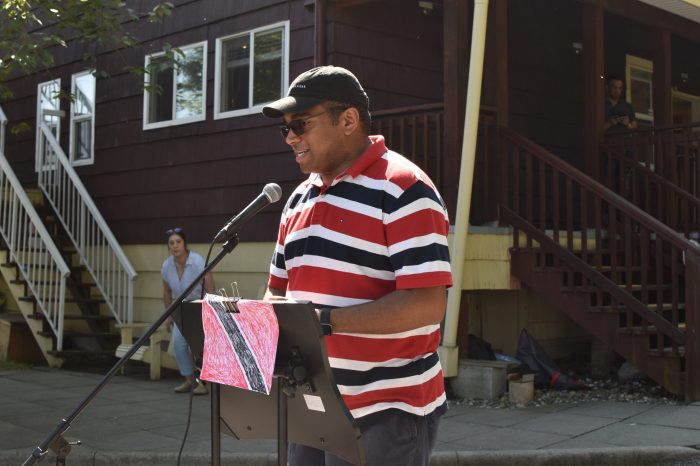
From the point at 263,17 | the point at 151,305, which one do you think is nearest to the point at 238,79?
the point at 263,17

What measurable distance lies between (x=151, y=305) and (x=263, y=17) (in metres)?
4.01

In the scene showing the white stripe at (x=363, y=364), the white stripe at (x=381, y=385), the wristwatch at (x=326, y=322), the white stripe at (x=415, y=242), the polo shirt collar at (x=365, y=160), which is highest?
the polo shirt collar at (x=365, y=160)

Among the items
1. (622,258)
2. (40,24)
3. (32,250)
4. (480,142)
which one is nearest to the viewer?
(40,24)

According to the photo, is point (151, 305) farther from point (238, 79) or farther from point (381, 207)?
point (381, 207)

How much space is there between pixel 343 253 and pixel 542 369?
20.6ft

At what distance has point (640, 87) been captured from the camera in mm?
12594

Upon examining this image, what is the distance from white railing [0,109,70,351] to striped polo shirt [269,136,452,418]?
26.8 ft

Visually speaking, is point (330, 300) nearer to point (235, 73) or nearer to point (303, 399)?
point (303, 399)

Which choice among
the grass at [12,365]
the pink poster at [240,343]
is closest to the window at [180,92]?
the grass at [12,365]

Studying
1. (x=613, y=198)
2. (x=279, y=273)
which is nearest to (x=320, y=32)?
(x=613, y=198)

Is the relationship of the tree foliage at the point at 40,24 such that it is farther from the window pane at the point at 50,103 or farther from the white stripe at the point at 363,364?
the white stripe at the point at 363,364

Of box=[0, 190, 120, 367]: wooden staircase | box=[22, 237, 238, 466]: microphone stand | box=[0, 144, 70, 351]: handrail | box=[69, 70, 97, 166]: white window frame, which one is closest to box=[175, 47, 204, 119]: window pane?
→ box=[69, 70, 97, 166]: white window frame

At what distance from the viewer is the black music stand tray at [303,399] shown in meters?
2.29

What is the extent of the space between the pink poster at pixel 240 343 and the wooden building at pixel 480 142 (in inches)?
225
